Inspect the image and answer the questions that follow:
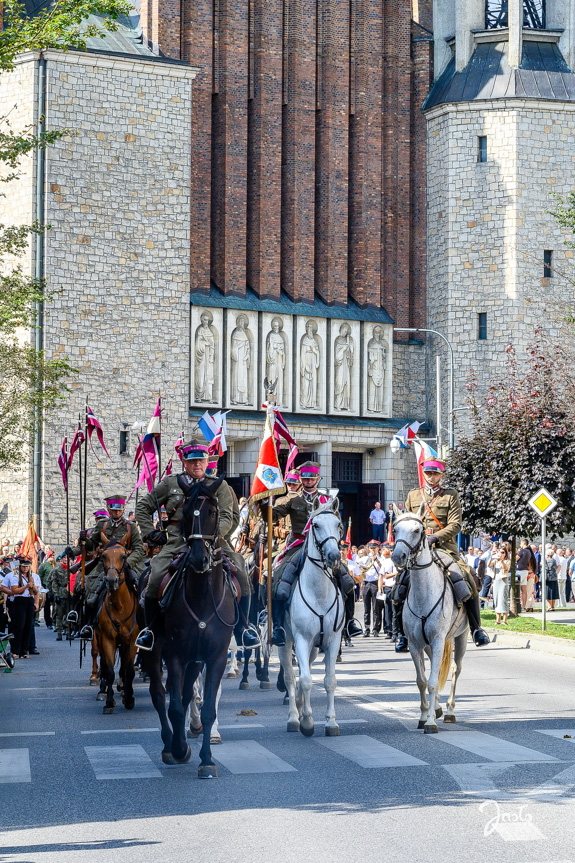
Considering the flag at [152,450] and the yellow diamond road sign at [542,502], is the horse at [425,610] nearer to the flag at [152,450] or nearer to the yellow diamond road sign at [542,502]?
the yellow diamond road sign at [542,502]

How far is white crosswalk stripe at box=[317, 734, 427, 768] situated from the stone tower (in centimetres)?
4459

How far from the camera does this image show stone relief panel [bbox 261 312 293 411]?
184 feet

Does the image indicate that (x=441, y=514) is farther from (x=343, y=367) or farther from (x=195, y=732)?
(x=343, y=367)

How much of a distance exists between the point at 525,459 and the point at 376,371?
2444 cm

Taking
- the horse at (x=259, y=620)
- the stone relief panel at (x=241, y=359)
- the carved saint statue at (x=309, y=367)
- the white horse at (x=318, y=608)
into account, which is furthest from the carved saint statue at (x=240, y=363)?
the white horse at (x=318, y=608)

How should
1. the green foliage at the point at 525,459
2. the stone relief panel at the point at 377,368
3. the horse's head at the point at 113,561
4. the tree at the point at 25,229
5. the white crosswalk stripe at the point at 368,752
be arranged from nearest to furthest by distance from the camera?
the white crosswalk stripe at the point at 368,752 → the horse's head at the point at 113,561 → the tree at the point at 25,229 → the green foliage at the point at 525,459 → the stone relief panel at the point at 377,368

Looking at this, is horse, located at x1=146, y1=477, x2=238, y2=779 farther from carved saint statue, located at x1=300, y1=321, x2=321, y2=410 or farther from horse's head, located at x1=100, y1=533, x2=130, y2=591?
carved saint statue, located at x1=300, y1=321, x2=321, y2=410

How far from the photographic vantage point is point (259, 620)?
1944 cm

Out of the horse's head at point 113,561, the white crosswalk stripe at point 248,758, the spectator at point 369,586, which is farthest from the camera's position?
the spectator at point 369,586

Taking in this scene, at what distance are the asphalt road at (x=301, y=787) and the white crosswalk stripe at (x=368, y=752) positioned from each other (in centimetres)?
2

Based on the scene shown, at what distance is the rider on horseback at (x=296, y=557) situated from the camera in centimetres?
1493

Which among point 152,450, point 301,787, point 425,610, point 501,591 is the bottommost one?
point 301,787

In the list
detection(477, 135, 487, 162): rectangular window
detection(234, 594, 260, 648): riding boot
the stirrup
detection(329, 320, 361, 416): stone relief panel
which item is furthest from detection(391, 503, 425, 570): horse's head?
detection(477, 135, 487, 162): rectangular window

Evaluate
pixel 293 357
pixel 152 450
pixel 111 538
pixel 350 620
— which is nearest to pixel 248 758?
pixel 350 620
